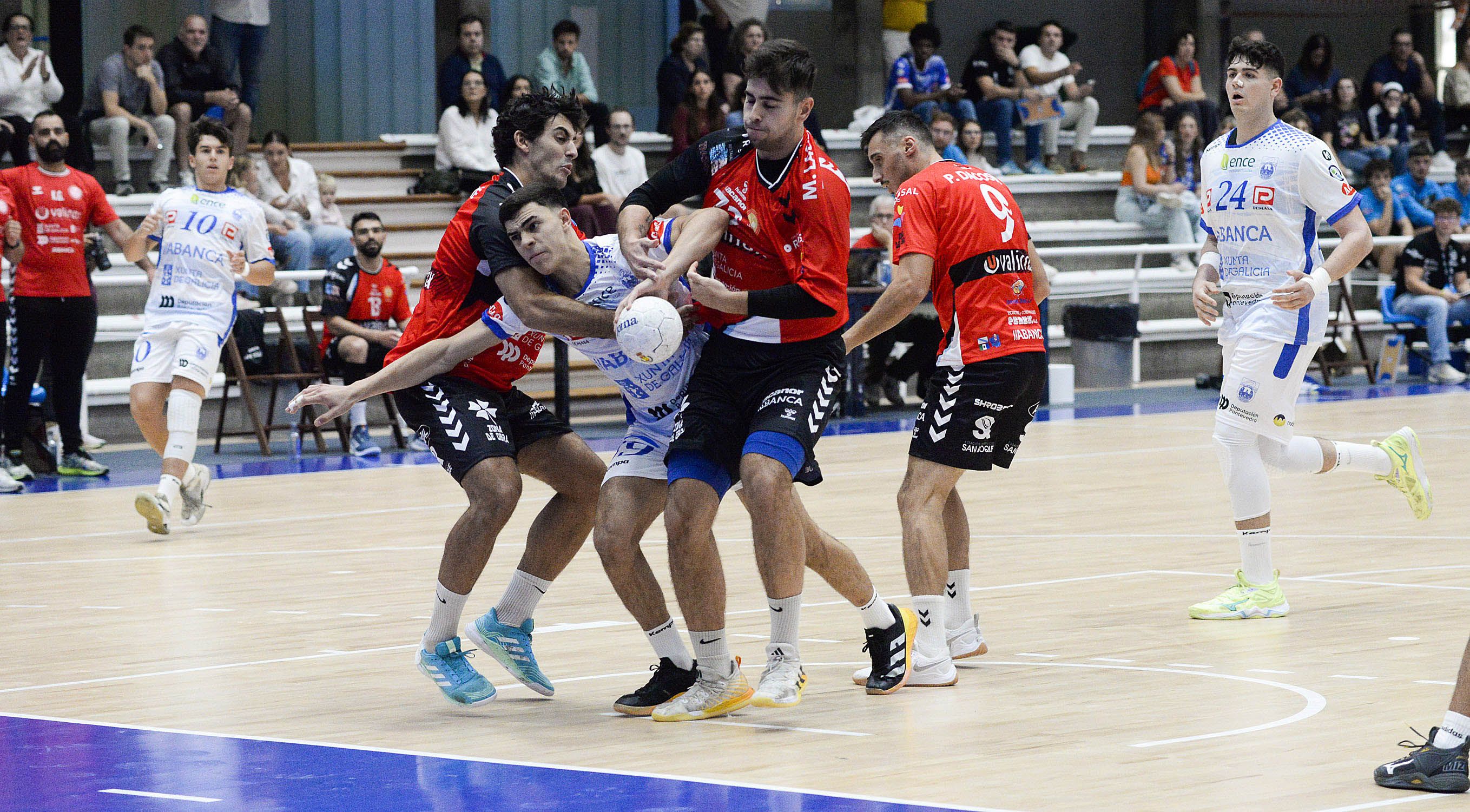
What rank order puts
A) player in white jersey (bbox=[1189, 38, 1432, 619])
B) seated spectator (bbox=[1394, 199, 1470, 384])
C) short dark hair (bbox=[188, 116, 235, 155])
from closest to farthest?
player in white jersey (bbox=[1189, 38, 1432, 619]) < short dark hair (bbox=[188, 116, 235, 155]) < seated spectator (bbox=[1394, 199, 1470, 384])

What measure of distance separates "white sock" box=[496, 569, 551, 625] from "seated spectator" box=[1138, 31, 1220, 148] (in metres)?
17.1

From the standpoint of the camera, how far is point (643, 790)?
179 inches

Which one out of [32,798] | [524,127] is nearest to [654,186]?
[524,127]

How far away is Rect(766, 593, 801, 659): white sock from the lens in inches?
221

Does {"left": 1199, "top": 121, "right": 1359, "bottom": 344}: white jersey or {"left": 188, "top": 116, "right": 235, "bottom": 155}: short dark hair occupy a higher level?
{"left": 188, "top": 116, "right": 235, "bottom": 155}: short dark hair

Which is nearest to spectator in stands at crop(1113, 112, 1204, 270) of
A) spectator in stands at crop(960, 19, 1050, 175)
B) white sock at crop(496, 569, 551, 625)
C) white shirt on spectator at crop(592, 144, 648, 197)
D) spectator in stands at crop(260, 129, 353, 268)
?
spectator in stands at crop(960, 19, 1050, 175)

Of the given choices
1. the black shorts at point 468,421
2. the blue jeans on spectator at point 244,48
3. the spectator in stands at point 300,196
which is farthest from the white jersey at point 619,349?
the blue jeans on spectator at point 244,48

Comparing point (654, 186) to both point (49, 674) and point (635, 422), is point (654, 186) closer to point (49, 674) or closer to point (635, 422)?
point (635, 422)

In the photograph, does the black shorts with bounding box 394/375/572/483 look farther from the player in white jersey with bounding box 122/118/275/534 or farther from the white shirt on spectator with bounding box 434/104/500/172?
the white shirt on spectator with bounding box 434/104/500/172

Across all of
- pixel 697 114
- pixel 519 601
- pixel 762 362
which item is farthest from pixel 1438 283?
pixel 519 601

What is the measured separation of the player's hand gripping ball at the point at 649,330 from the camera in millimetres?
5305

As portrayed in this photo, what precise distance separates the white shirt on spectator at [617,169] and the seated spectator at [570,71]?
40 centimetres

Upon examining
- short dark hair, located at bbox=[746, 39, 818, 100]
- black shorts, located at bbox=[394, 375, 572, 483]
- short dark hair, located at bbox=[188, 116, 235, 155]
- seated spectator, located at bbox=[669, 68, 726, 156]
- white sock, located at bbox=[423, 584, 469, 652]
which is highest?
seated spectator, located at bbox=[669, 68, 726, 156]

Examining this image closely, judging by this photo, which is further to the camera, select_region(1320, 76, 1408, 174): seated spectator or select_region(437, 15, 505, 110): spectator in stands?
select_region(1320, 76, 1408, 174): seated spectator
